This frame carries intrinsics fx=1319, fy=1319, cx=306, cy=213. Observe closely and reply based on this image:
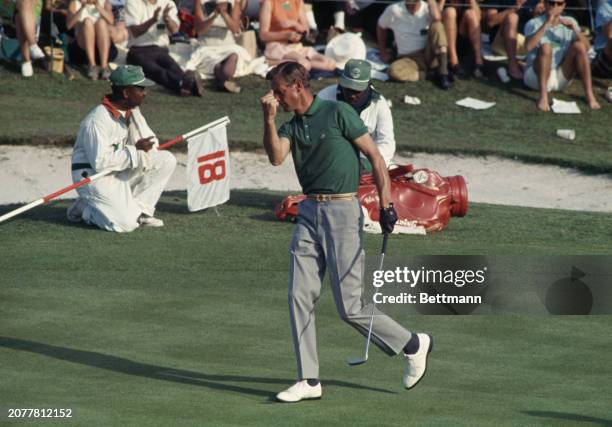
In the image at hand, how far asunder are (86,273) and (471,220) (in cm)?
437

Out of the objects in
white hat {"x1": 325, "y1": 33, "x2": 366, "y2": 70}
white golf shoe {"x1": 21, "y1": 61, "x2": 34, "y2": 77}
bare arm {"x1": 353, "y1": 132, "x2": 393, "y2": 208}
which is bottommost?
white golf shoe {"x1": 21, "y1": 61, "x2": 34, "y2": 77}

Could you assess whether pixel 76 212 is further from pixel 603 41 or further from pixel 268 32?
pixel 603 41

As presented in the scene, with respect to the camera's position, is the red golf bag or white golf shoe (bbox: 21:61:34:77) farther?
white golf shoe (bbox: 21:61:34:77)

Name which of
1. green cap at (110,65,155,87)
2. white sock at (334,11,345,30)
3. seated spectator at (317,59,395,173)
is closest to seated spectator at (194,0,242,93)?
white sock at (334,11,345,30)

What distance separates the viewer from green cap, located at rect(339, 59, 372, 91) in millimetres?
11961

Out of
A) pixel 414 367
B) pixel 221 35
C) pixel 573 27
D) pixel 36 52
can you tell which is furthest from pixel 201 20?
pixel 414 367

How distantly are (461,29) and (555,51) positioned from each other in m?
1.56

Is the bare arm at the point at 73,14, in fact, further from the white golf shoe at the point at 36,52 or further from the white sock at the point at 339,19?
the white sock at the point at 339,19

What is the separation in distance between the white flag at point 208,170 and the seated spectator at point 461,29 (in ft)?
21.6

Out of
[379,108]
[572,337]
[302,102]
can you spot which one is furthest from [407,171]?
[302,102]

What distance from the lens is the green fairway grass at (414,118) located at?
55.9 ft

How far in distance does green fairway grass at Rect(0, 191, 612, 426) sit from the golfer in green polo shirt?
1.50 feet

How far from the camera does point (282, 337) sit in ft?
28.9

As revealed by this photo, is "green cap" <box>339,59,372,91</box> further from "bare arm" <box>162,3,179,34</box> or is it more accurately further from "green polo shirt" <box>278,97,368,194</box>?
"bare arm" <box>162,3,179,34</box>
